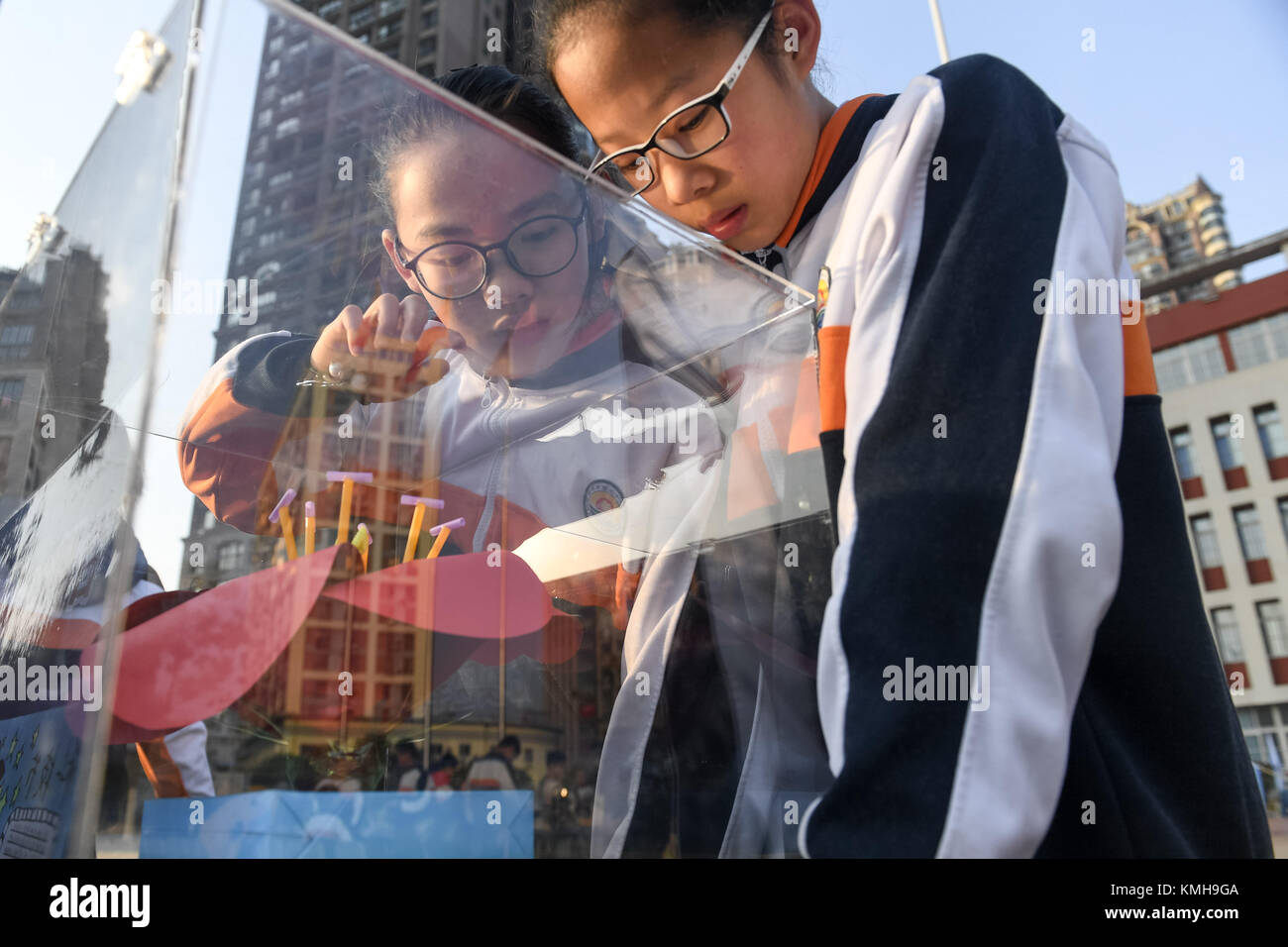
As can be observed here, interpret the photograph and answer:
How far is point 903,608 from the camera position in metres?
0.41

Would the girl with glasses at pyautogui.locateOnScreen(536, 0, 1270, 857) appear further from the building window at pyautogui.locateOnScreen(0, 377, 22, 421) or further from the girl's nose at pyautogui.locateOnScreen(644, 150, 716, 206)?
the building window at pyautogui.locateOnScreen(0, 377, 22, 421)

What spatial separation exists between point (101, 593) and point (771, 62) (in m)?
0.60

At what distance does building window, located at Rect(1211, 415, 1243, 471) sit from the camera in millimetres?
13914

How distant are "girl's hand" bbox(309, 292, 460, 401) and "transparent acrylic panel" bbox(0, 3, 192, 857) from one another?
0.10 meters

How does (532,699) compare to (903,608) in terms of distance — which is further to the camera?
(532,699)

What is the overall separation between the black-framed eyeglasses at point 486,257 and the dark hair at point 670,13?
15cm

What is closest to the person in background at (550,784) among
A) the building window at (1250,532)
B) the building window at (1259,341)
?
the building window at (1250,532)

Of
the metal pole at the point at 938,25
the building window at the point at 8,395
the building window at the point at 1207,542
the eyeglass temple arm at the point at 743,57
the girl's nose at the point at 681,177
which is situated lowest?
the building window at the point at 8,395

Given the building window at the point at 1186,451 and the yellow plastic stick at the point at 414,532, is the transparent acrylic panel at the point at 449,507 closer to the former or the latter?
the yellow plastic stick at the point at 414,532

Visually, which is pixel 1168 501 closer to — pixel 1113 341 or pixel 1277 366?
pixel 1113 341

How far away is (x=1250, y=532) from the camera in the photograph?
1354 cm

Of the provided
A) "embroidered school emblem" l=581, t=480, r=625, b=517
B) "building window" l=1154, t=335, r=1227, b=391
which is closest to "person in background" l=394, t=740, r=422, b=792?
"embroidered school emblem" l=581, t=480, r=625, b=517

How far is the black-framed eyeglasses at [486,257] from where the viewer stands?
56 cm

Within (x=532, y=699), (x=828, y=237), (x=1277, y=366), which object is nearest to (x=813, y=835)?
(x=532, y=699)
